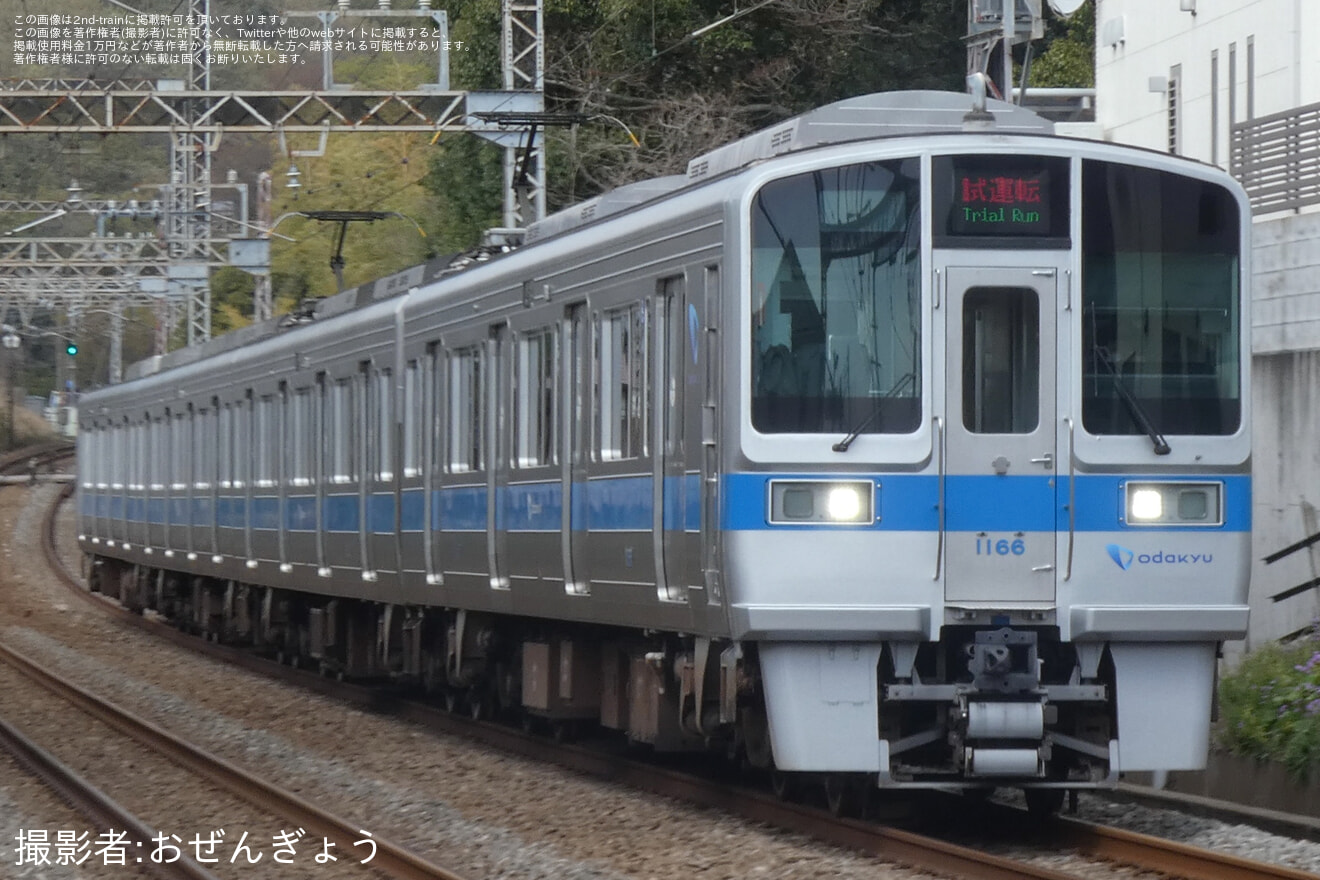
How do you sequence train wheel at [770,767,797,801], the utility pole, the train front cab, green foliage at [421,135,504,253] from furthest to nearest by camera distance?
the utility pole, green foliage at [421,135,504,253], train wheel at [770,767,797,801], the train front cab

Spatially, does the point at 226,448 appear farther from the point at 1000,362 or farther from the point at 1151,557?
the point at 1151,557

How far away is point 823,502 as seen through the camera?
9055 millimetres

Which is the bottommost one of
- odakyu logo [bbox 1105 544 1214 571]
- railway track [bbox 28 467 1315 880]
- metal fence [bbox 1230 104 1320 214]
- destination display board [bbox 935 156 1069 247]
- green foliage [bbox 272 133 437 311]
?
railway track [bbox 28 467 1315 880]

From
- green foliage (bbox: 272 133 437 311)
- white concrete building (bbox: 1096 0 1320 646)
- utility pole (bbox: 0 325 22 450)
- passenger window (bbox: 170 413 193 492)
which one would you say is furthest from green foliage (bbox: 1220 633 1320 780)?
utility pole (bbox: 0 325 22 450)

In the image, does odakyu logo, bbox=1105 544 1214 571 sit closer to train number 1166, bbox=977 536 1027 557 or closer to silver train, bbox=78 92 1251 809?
silver train, bbox=78 92 1251 809

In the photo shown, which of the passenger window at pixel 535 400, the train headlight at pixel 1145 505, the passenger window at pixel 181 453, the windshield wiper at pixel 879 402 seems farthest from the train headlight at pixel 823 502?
the passenger window at pixel 181 453

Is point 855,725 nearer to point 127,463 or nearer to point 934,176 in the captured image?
point 934,176

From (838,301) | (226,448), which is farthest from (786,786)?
(226,448)

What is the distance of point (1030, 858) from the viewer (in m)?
8.93

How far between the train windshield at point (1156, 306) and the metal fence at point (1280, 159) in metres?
6.18

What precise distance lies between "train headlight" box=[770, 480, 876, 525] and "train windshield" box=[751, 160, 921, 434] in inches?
8.3

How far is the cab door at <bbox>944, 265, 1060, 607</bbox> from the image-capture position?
907 centimetres

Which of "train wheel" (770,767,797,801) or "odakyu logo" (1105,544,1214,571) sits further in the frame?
"train wheel" (770,767,797,801)

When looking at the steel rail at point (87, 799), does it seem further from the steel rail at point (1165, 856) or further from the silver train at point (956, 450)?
the steel rail at point (1165, 856)
